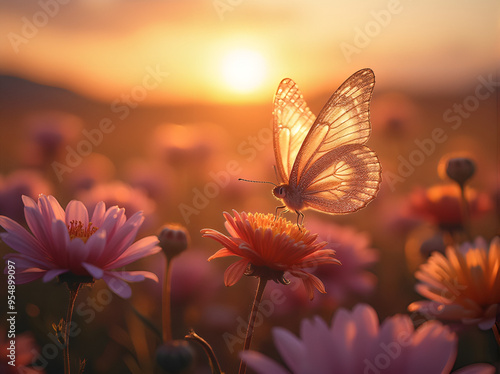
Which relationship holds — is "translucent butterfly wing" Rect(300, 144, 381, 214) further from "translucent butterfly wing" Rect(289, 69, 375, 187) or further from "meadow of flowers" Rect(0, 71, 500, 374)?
"meadow of flowers" Rect(0, 71, 500, 374)

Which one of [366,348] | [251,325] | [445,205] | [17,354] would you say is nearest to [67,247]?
[251,325]

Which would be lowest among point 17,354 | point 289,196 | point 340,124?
point 17,354

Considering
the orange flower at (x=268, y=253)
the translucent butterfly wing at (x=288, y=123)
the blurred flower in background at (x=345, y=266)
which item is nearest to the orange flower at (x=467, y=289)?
the orange flower at (x=268, y=253)

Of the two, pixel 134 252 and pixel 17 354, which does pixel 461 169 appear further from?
pixel 17 354

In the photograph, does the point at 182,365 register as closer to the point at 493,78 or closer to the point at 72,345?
the point at 72,345

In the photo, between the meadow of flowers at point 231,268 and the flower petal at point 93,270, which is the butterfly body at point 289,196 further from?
the flower petal at point 93,270

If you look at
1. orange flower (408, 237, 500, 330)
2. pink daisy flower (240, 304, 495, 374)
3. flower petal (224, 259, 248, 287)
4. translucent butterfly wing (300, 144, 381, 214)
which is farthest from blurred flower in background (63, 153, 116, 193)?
pink daisy flower (240, 304, 495, 374)
